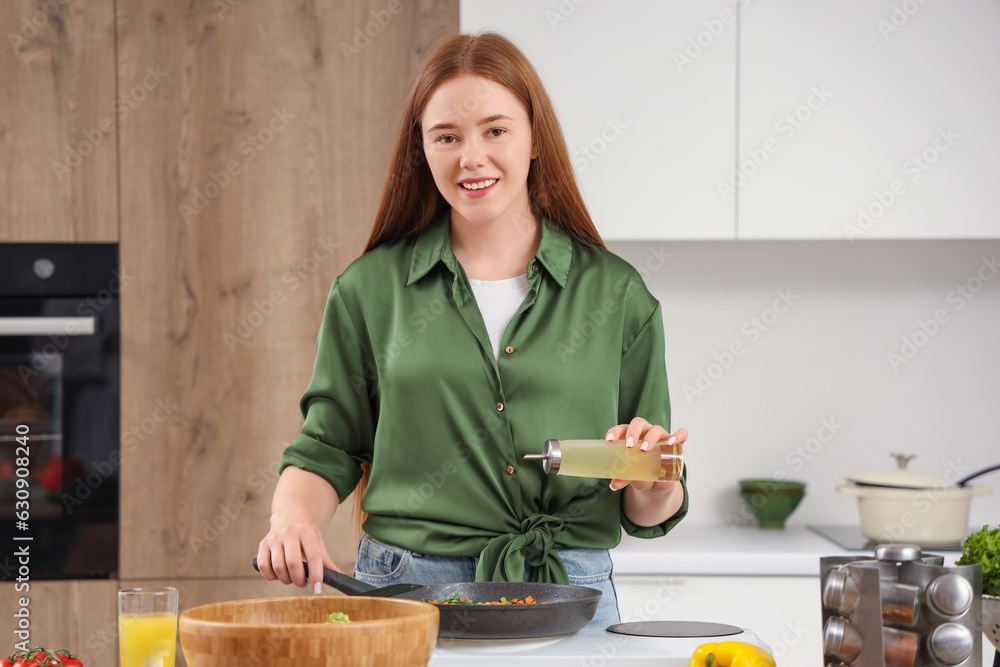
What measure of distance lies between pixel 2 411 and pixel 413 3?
149 centimetres

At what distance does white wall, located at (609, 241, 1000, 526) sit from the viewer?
2602mm

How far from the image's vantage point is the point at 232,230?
2.43 meters

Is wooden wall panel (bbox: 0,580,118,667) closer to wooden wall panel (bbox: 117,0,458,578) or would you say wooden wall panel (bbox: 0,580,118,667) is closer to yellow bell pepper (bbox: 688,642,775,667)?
wooden wall panel (bbox: 117,0,458,578)

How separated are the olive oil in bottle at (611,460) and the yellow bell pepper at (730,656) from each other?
26cm

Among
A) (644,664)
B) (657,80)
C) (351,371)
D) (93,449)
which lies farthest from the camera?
(93,449)

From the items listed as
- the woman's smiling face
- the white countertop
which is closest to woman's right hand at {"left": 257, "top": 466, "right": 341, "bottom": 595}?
the woman's smiling face

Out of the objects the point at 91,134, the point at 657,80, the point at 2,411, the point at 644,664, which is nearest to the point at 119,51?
the point at 91,134

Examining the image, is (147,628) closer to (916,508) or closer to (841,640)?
(841,640)

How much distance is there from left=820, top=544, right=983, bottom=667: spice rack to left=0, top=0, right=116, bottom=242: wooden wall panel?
2.11 m

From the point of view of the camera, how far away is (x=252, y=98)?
2.43m

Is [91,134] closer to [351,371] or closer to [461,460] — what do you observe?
[351,371]

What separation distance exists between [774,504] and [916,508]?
0.40m

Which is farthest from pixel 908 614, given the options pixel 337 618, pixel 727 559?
pixel 727 559

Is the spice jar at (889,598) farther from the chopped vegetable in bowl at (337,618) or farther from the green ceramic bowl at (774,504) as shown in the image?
the green ceramic bowl at (774,504)
